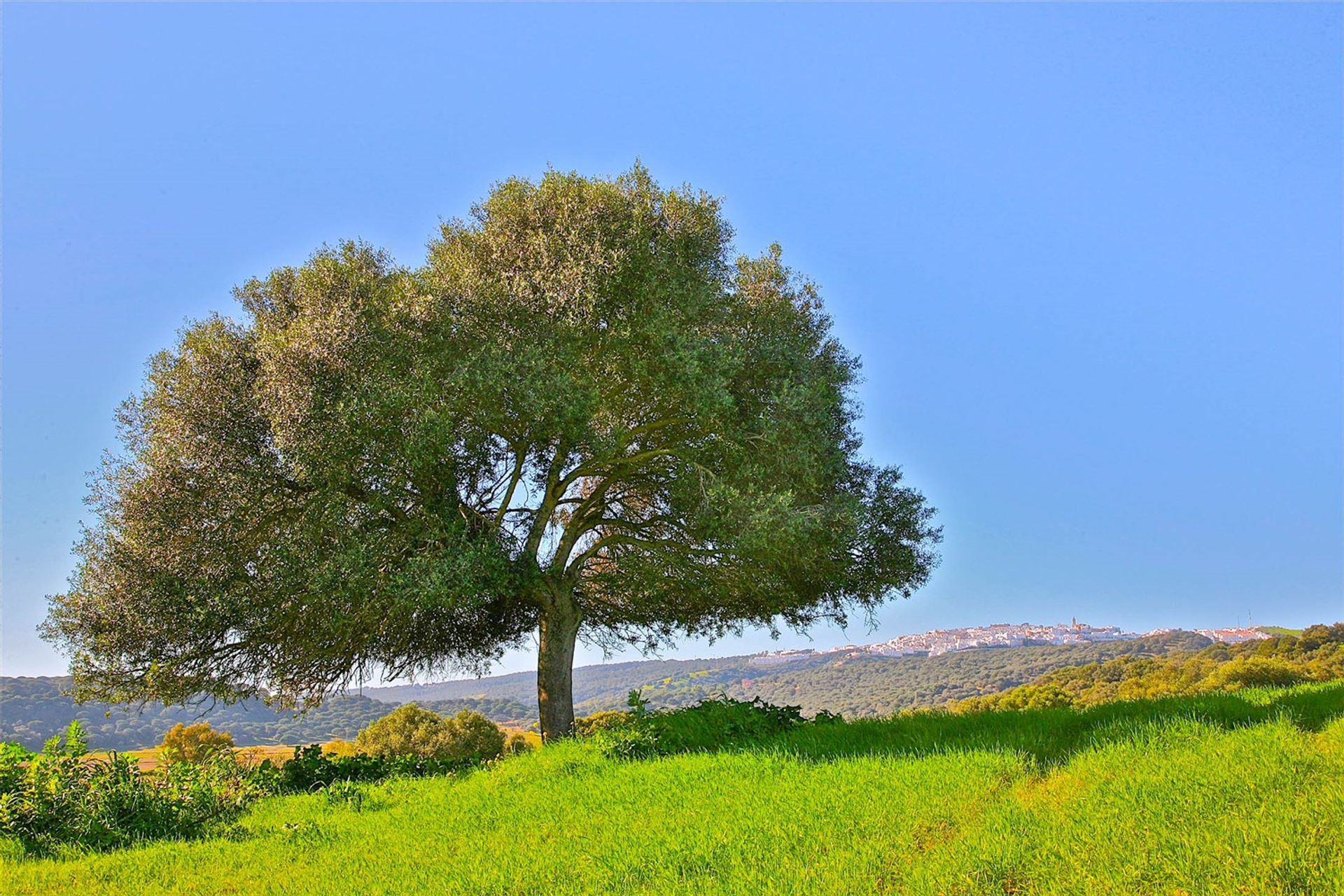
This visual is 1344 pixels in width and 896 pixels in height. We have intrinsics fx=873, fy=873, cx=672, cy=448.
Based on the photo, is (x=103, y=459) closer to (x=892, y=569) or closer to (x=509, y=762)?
(x=509, y=762)

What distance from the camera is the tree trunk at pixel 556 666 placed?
19031mm

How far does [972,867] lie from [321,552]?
45.9ft

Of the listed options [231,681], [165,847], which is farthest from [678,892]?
[231,681]

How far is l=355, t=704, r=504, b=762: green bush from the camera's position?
3117 centimetres

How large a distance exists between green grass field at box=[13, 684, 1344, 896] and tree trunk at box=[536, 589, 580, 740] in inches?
269

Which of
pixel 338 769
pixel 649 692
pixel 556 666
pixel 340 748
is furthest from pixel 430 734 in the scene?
pixel 649 692

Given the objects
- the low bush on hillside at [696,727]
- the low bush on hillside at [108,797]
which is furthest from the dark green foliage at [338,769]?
the low bush on hillside at [696,727]

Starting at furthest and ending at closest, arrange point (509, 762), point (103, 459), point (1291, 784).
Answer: point (103, 459) < point (509, 762) < point (1291, 784)

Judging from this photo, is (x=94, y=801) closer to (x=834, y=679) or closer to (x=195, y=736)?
(x=195, y=736)

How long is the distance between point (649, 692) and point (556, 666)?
4.47 meters

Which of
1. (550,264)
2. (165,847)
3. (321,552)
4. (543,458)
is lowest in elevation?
(165,847)

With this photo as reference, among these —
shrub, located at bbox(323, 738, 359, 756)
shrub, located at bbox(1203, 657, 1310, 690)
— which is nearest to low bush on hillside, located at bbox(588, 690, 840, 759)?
shrub, located at bbox(323, 738, 359, 756)

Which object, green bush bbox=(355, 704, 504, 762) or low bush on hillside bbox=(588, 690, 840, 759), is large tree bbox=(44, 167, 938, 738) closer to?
low bush on hillside bbox=(588, 690, 840, 759)

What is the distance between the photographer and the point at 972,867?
6.05m
